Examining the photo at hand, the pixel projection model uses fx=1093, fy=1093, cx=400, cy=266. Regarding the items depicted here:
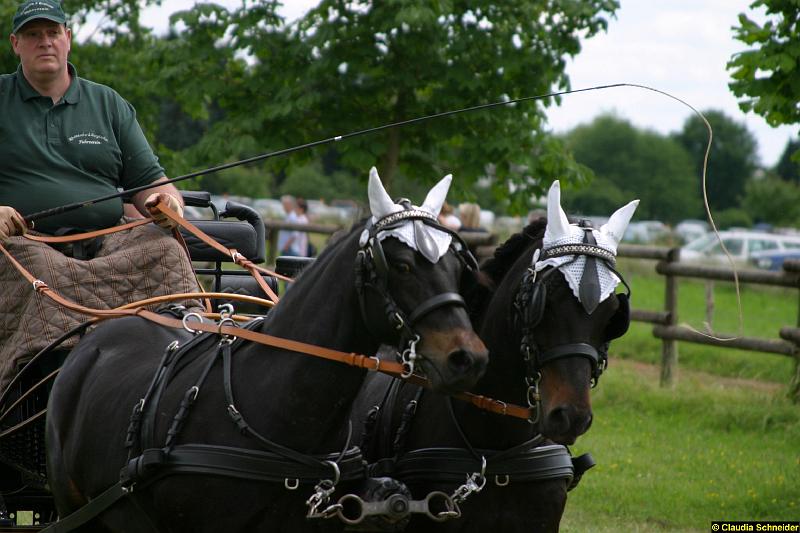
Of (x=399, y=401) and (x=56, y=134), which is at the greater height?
(x=56, y=134)

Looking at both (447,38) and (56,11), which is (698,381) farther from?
(56,11)

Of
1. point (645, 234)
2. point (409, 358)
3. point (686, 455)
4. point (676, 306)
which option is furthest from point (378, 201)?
point (645, 234)

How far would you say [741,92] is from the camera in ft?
23.0

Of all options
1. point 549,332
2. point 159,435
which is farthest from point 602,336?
point 159,435

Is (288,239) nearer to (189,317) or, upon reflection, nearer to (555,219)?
(189,317)

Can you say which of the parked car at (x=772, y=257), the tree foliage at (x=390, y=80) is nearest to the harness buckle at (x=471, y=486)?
the tree foliage at (x=390, y=80)

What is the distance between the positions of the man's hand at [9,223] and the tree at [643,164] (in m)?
70.4

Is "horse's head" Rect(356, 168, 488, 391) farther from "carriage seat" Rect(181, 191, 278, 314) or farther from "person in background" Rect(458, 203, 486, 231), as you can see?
"person in background" Rect(458, 203, 486, 231)

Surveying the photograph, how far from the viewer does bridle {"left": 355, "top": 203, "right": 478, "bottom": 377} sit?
335cm

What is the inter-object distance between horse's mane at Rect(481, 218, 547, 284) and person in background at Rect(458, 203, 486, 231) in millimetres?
A: 7978

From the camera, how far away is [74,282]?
15.6 ft

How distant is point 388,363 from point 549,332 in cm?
62

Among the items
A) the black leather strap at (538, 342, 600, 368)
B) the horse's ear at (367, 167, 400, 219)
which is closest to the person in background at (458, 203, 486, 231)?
the black leather strap at (538, 342, 600, 368)

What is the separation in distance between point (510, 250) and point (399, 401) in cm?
74
